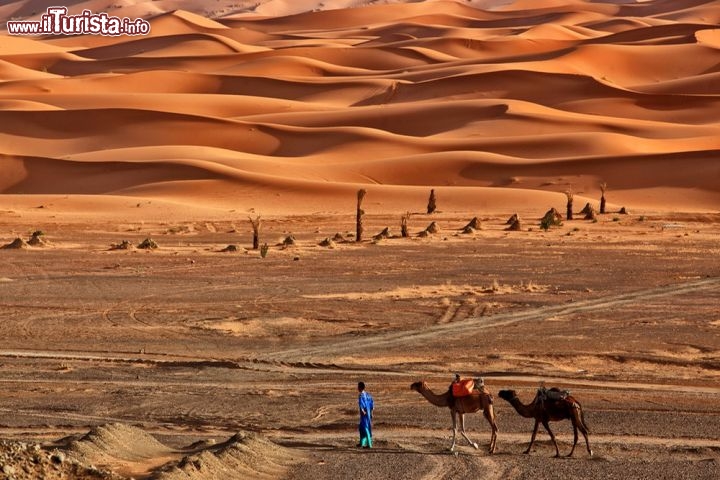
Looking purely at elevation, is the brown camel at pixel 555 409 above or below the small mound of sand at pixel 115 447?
above

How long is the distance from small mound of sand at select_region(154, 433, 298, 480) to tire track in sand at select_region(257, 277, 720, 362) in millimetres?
6039

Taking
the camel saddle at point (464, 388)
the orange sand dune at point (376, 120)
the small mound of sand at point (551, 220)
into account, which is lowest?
the camel saddle at point (464, 388)

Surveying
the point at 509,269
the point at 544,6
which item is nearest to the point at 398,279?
the point at 509,269

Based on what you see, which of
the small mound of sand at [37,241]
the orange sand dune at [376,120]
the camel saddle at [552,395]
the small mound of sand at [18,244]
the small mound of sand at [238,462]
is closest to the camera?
the small mound of sand at [238,462]

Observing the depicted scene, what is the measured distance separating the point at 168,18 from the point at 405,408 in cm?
15031

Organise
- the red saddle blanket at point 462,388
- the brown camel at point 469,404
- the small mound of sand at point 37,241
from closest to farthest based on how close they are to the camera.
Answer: the brown camel at point 469,404, the red saddle blanket at point 462,388, the small mound of sand at point 37,241

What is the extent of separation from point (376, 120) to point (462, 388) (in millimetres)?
66013

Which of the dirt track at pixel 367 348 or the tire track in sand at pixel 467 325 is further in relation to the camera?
the tire track in sand at pixel 467 325

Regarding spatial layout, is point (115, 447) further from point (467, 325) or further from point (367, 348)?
point (467, 325)

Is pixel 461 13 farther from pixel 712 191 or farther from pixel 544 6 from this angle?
pixel 712 191

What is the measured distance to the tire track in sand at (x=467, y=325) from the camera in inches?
785

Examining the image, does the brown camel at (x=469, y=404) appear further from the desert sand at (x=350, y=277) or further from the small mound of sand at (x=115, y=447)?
the small mound of sand at (x=115, y=447)

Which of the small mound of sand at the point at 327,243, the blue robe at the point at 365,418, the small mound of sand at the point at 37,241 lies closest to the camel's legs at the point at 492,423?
the blue robe at the point at 365,418

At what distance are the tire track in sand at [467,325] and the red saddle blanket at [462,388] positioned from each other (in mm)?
5953
